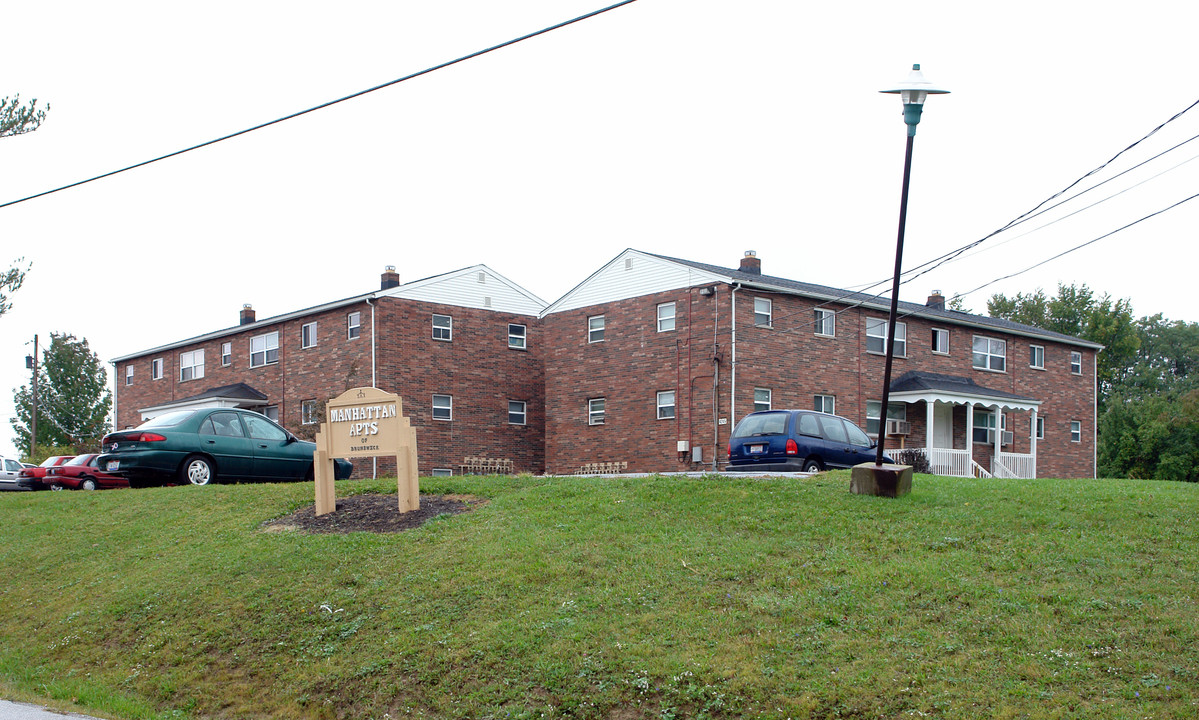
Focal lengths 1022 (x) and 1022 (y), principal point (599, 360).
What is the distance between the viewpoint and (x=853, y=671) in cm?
766

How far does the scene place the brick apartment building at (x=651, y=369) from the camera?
29.6 meters

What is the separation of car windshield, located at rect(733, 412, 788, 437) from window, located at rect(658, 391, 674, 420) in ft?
33.2

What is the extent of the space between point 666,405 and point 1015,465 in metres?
12.4

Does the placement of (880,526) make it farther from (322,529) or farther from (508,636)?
(322,529)

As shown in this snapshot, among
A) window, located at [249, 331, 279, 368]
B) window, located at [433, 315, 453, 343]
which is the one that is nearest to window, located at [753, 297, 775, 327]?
window, located at [433, 315, 453, 343]

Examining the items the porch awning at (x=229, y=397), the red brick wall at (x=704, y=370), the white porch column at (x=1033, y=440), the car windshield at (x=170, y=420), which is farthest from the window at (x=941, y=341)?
the car windshield at (x=170, y=420)

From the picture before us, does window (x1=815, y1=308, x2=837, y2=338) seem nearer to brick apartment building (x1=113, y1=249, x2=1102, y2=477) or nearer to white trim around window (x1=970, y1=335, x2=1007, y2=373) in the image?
brick apartment building (x1=113, y1=249, x2=1102, y2=477)

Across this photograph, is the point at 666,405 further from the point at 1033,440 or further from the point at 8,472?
the point at 8,472

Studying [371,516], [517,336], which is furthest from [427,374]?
[371,516]

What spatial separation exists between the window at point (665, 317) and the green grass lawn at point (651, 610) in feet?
55.4

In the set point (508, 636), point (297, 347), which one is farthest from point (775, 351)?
point (508, 636)

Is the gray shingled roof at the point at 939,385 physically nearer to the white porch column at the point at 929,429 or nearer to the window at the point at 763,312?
the white porch column at the point at 929,429

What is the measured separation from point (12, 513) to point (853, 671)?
14.8 metres

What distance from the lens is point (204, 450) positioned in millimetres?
17859
